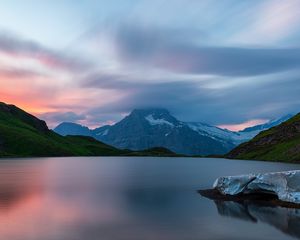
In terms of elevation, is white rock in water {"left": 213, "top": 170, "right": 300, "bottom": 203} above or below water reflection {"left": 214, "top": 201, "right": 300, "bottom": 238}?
above

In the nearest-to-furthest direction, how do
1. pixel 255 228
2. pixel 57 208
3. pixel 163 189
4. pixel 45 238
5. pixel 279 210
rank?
pixel 45 238 → pixel 255 228 → pixel 279 210 → pixel 57 208 → pixel 163 189

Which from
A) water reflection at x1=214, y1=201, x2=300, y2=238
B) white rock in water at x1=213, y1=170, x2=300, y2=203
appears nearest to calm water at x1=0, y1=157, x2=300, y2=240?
water reflection at x1=214, y1=201, x2=300, y2=238

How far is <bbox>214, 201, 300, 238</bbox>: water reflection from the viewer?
154ft

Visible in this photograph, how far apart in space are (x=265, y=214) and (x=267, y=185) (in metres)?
13.1

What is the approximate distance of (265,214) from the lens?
5556cm

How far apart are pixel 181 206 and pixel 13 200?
30348mm

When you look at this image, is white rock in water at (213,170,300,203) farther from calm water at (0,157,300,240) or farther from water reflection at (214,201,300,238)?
calm water at (0,157,300,240)

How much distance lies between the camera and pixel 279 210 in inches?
2283

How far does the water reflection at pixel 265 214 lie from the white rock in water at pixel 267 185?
12.5ft

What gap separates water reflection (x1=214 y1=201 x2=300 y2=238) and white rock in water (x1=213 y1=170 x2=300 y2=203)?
3.81 meters

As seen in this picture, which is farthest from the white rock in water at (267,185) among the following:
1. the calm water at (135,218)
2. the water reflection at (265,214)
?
the calm water at (135,218)

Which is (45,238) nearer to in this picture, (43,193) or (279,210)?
(279,210)

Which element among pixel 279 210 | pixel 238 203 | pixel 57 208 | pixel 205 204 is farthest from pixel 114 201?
pixel 279 210

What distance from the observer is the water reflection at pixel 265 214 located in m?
47.0
